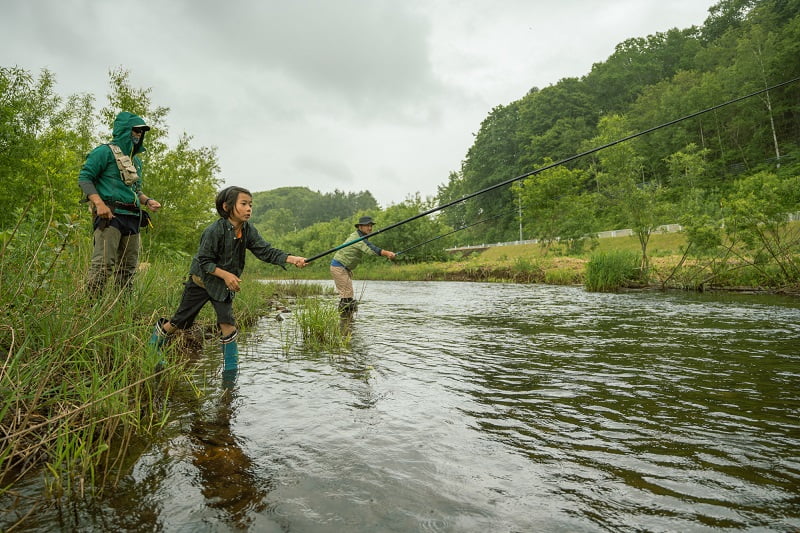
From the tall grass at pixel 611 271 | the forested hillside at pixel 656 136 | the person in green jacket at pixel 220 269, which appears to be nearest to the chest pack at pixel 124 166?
the person in green jacket at pixel 220 269

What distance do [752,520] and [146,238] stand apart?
63.7 feet

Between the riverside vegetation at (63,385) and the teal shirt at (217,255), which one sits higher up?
the teal shirt at (217,255)

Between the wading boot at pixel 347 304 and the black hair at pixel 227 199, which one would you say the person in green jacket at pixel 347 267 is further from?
the black hair at pixel 227 199

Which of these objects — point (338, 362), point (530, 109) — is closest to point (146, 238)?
point (338, 362)

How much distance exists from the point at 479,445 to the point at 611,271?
50.4ft

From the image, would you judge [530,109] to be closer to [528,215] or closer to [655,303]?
[528,215]

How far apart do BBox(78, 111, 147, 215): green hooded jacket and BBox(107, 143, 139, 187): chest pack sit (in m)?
0.03

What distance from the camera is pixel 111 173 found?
15.8ft

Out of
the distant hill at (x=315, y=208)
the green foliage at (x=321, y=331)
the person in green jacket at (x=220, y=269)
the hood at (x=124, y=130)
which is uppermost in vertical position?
the distant hill at (x=315, y=208)

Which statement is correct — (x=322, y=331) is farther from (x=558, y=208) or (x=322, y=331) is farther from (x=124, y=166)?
(x=558, y=208)

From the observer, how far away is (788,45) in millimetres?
42531

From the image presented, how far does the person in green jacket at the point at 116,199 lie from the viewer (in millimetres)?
4531

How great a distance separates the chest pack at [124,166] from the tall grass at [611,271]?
51.3 feet

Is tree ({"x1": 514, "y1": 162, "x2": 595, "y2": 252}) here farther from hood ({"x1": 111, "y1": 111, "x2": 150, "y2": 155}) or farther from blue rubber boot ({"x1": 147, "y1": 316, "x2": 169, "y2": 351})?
blue rubber boot ({"x1": 147, "y1": 316, "x2": 169, "y2": 351})
